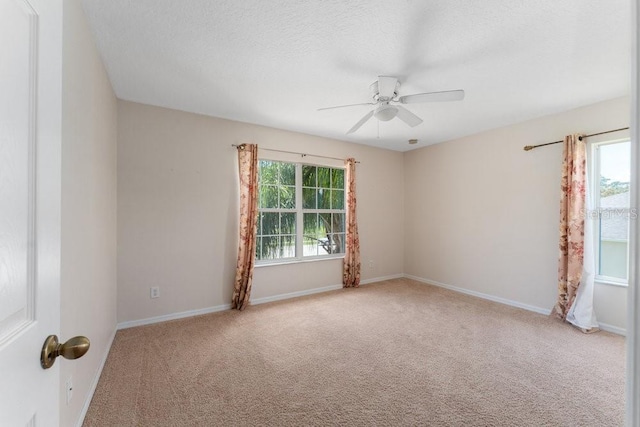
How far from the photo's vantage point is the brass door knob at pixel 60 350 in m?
0.60

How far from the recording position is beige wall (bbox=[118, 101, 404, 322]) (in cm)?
305

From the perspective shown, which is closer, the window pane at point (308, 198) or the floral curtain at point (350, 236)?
the window pane at point (308, 198)

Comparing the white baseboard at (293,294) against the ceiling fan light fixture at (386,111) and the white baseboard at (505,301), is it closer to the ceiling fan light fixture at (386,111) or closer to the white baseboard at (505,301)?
the white baseboard at (505,301)

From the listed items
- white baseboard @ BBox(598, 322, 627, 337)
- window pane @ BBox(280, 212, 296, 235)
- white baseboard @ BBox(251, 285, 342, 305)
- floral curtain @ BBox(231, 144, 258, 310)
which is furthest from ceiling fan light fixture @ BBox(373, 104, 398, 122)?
white baseboard @ BBox(598, 322, 627, 337)

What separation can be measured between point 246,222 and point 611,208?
13.7ft

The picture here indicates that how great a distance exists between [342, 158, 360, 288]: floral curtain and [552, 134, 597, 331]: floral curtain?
262 centimetres

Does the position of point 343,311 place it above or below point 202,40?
below

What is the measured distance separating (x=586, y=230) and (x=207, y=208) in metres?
4.36

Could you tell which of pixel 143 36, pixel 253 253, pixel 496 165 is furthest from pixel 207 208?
pixel 496 165

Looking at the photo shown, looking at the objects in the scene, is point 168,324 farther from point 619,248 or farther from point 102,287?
point 619,248

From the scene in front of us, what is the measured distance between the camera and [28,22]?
0.56 m

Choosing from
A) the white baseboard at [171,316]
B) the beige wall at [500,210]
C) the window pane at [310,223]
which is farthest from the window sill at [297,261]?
the beige wall at [500,210]

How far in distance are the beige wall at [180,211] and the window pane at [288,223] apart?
541 millimetres

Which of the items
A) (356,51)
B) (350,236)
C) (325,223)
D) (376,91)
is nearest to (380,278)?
(350,236)
